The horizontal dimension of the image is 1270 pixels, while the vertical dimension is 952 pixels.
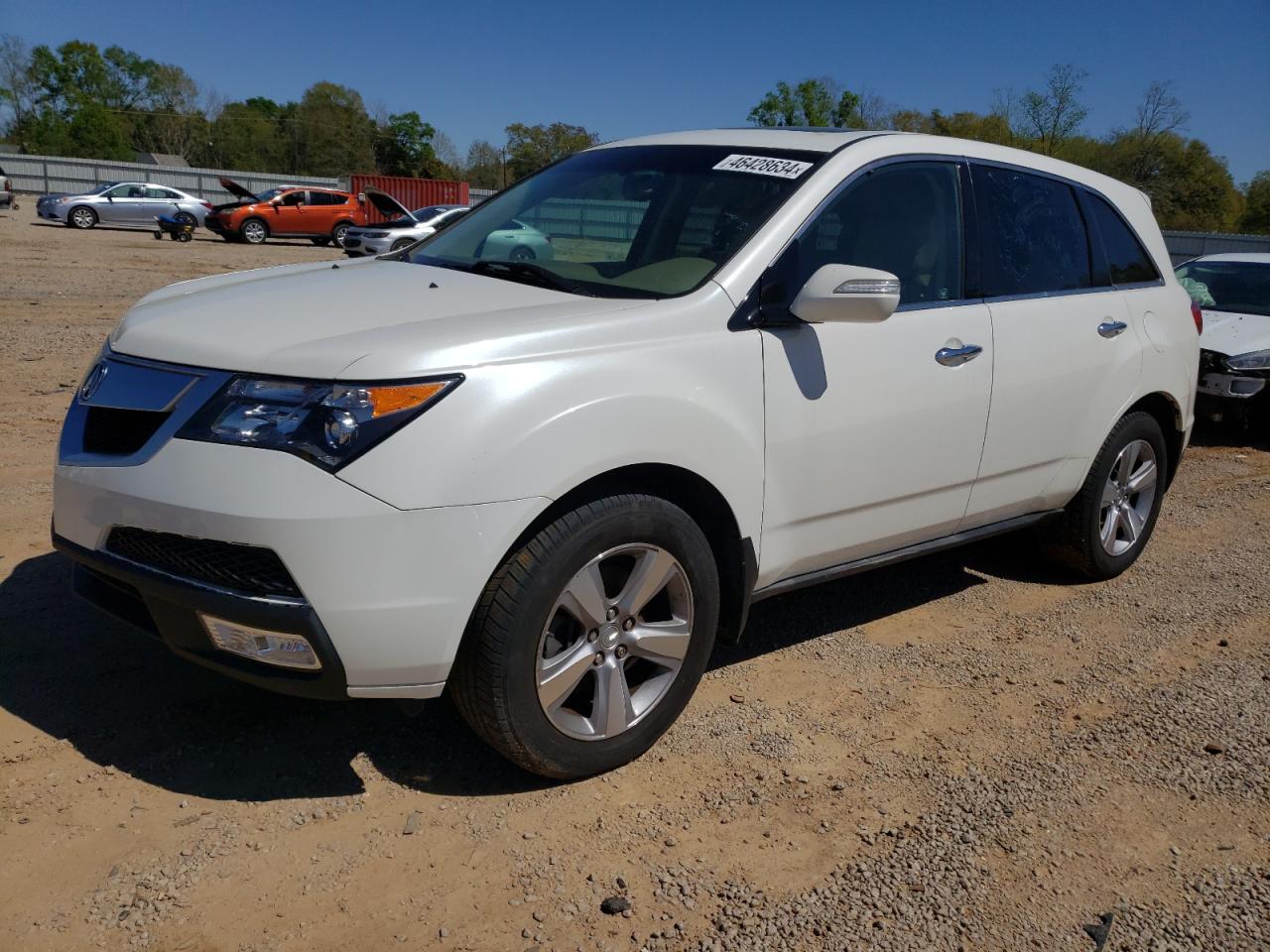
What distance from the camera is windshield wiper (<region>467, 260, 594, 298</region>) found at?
3.31 metres

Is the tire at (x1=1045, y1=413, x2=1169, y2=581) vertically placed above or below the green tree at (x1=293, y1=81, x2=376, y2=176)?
below

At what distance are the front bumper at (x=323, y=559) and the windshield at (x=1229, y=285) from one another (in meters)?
8.73

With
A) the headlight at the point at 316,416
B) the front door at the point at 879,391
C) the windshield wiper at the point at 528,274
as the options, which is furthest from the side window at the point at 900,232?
the headlight at the point at 316,416

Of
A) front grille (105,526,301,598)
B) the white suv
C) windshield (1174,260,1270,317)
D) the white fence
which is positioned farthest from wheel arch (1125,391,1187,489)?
the white fence

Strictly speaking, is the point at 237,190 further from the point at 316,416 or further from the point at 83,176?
A: the point at 83,176

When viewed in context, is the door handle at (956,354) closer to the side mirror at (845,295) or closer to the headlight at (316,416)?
the side mirror at (845,295)

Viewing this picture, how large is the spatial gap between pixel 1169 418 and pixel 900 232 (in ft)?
7.36

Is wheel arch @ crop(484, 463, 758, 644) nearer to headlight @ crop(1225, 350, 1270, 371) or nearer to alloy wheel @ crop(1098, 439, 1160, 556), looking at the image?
alloy wheel @ crop(1098, 439, 1160, 556)

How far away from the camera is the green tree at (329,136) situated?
306 feet

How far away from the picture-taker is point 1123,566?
516cm

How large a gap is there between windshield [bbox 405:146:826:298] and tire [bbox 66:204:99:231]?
1174 inches

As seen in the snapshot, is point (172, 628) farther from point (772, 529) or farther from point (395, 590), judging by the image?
point (772, 529)

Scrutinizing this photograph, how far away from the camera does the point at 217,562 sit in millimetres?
2594

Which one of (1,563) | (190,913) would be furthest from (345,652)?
(1,563)
